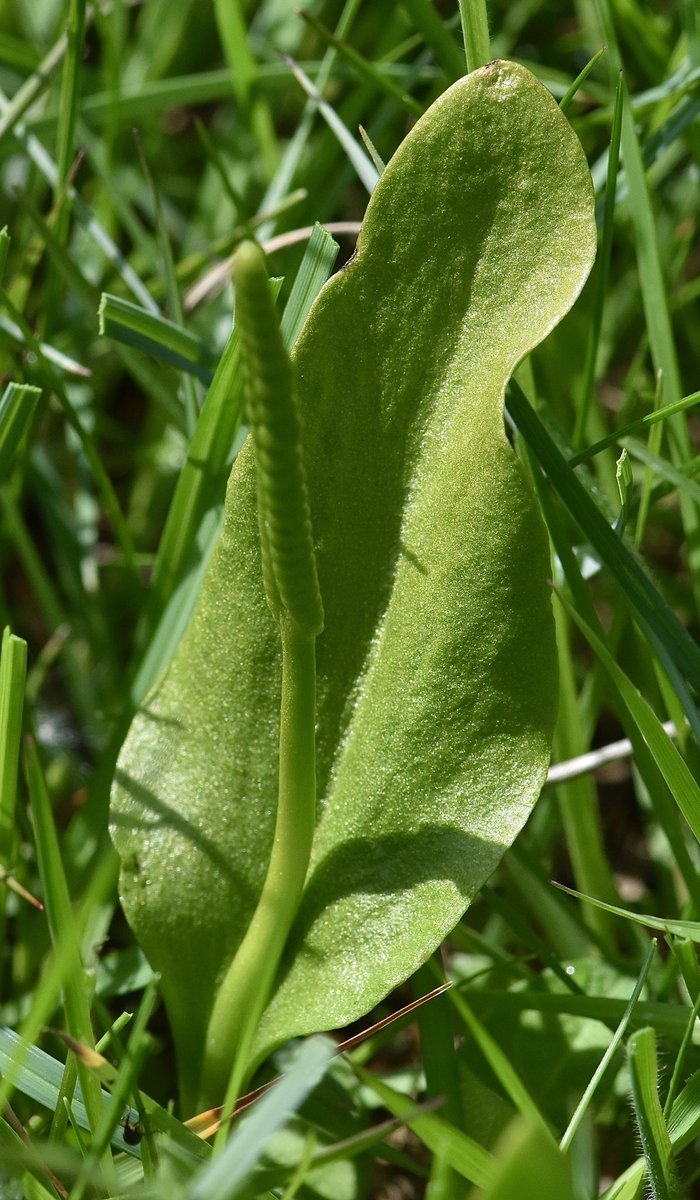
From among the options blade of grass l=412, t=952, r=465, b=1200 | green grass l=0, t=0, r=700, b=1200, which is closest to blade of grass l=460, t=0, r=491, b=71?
green grass l=0, t=0, r=700, b=1200

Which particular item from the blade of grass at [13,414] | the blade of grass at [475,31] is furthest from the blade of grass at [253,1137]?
the blade of grass at [475,31]

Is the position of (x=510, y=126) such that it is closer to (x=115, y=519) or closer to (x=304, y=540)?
(x=304, y=540)

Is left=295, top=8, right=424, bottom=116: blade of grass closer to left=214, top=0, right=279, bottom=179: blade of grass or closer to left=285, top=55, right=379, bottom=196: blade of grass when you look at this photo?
left=285, top=55, right=379, bottom=196: blade of grass

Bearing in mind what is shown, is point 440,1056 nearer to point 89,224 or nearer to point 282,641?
point 282,641

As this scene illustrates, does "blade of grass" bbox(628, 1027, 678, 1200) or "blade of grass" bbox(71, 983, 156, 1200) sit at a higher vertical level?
"blade of grass" bbox(71, 983, 156, 1200)

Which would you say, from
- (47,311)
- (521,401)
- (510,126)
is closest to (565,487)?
(521,401)

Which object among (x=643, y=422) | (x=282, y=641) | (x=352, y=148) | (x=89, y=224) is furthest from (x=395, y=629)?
(x=89, y=224)
